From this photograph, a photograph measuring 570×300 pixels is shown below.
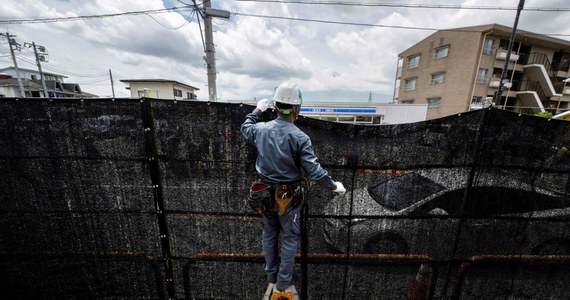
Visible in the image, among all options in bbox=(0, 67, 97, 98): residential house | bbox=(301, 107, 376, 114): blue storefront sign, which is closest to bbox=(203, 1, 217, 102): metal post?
bbox=(301, 107, 376, 114): blue storefront sign

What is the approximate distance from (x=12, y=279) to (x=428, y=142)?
501 cm

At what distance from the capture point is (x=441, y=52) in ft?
89.6

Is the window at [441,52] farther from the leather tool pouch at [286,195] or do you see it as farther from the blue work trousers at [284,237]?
the blue work trousers at [284,237]

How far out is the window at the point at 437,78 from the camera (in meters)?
27.2

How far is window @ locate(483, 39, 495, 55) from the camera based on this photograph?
938 inches

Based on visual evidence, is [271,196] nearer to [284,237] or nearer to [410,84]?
[284,237]

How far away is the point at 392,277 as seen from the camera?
2.77m

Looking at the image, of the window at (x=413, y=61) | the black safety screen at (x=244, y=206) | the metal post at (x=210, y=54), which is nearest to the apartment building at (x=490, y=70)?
the window at (x=413, y=61)

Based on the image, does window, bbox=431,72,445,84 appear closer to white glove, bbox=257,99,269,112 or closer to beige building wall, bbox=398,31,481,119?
beige building wall, bbox=398,31,481,119

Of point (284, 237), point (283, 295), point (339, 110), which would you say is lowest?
point (283, 295)

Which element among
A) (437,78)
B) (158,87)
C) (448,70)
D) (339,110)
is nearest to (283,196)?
Answer: (339,110)

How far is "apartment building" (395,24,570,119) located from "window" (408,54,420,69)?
2.87ft

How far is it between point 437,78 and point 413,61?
17.9ft

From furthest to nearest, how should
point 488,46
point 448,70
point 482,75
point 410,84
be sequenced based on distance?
point 410,84, point 448,70, point 482,75, point 488,46
